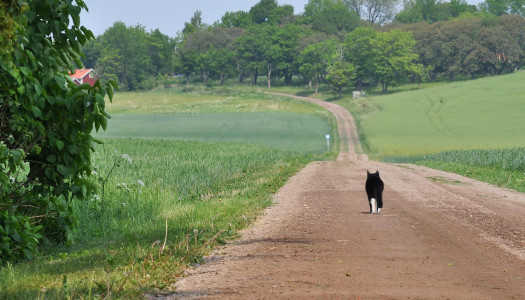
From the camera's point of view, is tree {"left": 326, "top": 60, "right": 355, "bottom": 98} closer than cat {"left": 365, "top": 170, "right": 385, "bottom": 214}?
No

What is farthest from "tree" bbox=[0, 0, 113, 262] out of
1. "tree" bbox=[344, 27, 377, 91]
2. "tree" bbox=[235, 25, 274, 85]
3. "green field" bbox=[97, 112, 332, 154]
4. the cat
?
"tree" bbox=[235, 25, 274, 85]

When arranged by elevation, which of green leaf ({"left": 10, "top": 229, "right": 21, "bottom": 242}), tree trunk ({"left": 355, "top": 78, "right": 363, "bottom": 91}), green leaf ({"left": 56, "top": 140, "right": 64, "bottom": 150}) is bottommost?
tree trunk ({"left": 355, "top": 78, "right": 363, "bottom": 91})

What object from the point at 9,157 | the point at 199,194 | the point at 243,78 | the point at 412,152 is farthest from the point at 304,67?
the point at 9,157

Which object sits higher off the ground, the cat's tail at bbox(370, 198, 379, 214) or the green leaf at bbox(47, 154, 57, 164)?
the green leaf at bbox(47, 154, 57, 164)

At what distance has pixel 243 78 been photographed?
17875 centimetres

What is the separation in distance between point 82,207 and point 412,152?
49.1 m

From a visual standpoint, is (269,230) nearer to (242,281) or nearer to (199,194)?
(242,281)

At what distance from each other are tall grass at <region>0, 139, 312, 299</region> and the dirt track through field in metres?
0.46

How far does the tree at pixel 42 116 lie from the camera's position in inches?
398

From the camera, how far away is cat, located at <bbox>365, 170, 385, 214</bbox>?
1422 cm

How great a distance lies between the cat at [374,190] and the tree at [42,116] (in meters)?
6.14

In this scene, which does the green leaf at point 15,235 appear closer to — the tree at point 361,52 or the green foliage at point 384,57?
the green foliage at point 384,57

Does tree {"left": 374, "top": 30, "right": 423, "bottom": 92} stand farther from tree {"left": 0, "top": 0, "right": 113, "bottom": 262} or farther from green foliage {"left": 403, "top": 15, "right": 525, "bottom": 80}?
tree {"left": 0, "top": 0, "right": 113, "bottom": 262}

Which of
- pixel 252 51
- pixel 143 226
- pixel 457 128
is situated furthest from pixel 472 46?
pixel 143 226
